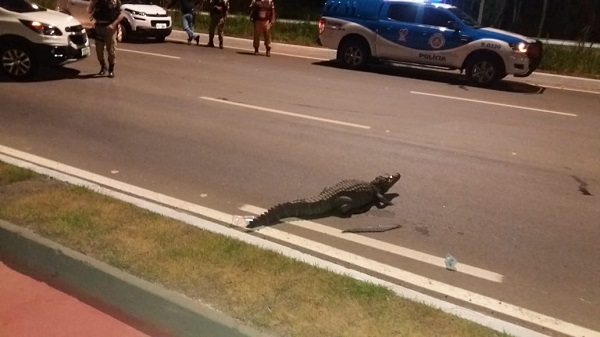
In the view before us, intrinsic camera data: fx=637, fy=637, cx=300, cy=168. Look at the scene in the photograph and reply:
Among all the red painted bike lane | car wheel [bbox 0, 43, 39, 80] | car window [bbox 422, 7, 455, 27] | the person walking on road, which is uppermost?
car window [bbox 422, 7, 455, 27]

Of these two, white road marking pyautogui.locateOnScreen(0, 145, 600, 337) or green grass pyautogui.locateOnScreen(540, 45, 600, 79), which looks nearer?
white road marking pyautogui.locateOnScreen(0, 145, 600, 337)

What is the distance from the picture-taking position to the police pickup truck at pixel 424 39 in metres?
14.4

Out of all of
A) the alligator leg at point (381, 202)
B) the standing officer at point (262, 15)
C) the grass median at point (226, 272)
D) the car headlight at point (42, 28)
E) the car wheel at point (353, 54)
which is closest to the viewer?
the grass median at point (226, 272)

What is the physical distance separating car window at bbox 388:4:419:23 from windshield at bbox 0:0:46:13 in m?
8.07

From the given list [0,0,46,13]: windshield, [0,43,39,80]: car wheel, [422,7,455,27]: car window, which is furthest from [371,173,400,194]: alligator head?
[422,7,455,27]: car window

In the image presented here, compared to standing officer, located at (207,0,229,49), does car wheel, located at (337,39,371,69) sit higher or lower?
lower

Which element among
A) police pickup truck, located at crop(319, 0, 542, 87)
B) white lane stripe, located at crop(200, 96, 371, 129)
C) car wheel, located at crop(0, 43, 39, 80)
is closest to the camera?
white lane stripe, located at crop(200, 96, 371, 129)

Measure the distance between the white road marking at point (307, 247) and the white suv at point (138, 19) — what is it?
12858 mm

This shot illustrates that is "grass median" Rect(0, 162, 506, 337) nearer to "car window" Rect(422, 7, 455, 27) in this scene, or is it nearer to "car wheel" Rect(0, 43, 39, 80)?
"car wheel" Rect(0, 43, 39, 80)

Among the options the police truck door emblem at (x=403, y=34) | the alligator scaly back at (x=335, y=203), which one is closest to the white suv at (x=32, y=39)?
the police truck door emblem at (x=403, y=34)

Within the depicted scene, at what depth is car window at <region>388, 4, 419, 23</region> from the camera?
50.3 feet

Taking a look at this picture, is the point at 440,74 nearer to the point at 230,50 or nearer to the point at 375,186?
the point at 230,50

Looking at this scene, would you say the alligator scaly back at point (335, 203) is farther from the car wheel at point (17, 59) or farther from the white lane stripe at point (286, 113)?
the car wheel at point (17, 59)

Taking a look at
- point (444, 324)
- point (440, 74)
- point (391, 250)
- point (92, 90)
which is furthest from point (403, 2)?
point (444, 324)
